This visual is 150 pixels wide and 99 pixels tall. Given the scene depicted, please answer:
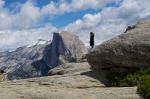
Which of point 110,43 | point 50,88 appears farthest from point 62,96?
point 110,43

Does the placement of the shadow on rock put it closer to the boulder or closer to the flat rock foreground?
the flat rock foreground

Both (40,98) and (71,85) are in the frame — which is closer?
(40,98)

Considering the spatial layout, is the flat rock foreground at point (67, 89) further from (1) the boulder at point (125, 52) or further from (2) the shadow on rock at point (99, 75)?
(1) the boulder at point (125, 52)

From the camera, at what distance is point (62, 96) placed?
24719mm

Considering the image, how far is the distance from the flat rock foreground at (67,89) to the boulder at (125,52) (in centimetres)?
112

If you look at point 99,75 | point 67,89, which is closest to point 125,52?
point 99,75

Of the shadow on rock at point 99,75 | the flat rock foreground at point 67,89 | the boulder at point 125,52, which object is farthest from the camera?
the shadow on rock at point 99,75

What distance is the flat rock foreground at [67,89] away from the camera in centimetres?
2481

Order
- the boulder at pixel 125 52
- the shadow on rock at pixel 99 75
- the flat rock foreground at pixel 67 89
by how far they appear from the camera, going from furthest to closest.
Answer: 1. the shadow on rock at pixel 99 75
2. the boulder at pixel 125 52
3. the flat rock foreground at pixel 67 89

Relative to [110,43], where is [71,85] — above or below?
below

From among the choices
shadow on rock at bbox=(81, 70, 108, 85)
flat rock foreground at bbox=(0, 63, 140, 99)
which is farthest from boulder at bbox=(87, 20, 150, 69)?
flat rock foreground at bbox=(0, 63, 140, 99)

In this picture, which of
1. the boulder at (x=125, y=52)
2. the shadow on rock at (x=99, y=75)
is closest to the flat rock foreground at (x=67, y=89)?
the shadow on rock at (x=99, y=75)

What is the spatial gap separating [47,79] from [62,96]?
5500mm

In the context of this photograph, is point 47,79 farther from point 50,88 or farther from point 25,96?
point 25,96
